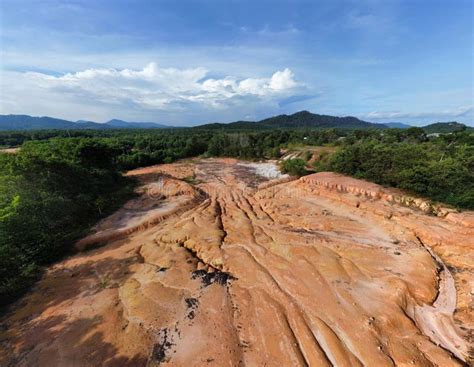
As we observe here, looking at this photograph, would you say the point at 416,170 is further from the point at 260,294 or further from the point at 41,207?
the point at 41,207

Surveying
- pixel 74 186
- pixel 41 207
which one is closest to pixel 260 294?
pixel 41 207

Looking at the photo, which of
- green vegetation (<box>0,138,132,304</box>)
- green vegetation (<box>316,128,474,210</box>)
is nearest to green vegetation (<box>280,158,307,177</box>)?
green vegetation (<box>316,128,474,210</box>)

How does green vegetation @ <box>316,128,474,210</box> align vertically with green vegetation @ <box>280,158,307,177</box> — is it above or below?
above

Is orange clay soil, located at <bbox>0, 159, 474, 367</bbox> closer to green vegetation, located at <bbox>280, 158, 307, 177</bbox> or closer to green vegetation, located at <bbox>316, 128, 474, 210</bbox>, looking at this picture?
green vegetation, located at <bbox>316, 128, 474, 210</bbox>

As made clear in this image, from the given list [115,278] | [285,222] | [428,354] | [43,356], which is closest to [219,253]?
[115,278]

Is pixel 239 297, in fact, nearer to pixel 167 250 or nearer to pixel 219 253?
pixel 219 253

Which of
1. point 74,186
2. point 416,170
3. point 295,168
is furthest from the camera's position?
point 295,168

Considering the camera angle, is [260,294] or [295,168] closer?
[260,294]

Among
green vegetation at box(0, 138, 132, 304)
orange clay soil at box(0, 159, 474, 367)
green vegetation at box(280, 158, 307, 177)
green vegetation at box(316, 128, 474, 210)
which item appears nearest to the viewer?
orange clay soil at box(0, 159, 474, 367)

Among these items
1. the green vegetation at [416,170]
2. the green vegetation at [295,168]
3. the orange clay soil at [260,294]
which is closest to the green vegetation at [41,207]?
the orange clay soil at [260,294]
